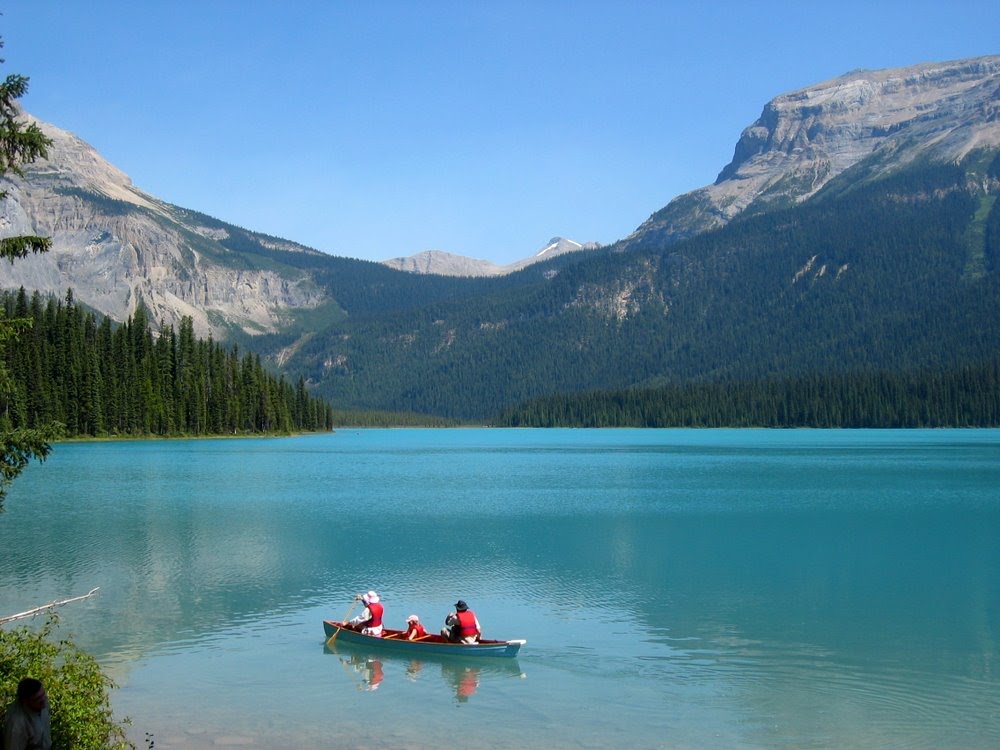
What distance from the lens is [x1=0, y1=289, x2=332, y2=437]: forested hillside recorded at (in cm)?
12750

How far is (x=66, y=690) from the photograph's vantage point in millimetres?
15797

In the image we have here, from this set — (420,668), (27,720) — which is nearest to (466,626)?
(420,668)

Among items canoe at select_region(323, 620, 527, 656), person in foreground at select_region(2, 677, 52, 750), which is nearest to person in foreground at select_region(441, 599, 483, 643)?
canoe at select_region(323, 620, 527, 656)

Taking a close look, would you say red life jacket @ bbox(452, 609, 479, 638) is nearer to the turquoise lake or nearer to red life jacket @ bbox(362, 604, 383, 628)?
the turquoise lake

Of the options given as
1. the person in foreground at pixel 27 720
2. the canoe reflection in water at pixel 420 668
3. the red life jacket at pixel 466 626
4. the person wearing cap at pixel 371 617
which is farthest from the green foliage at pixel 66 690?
the red life jacket at pixel 466 626

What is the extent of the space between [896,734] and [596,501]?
45105 mm

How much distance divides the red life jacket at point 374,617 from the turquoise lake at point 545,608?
93 cm

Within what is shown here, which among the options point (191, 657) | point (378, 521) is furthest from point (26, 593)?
point (378, 521)

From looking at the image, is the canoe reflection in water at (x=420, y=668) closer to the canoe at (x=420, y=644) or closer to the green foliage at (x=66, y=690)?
the canoe at (x=420, y=644)

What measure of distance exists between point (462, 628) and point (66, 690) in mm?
11953

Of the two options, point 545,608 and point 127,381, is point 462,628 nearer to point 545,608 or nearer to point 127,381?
point 545,608

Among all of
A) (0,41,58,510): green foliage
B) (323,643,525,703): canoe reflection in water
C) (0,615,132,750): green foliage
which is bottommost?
(323,643,525,703): canoe reflection in water

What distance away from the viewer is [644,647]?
27.2 meters

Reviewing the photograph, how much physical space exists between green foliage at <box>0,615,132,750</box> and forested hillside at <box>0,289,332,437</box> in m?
106
